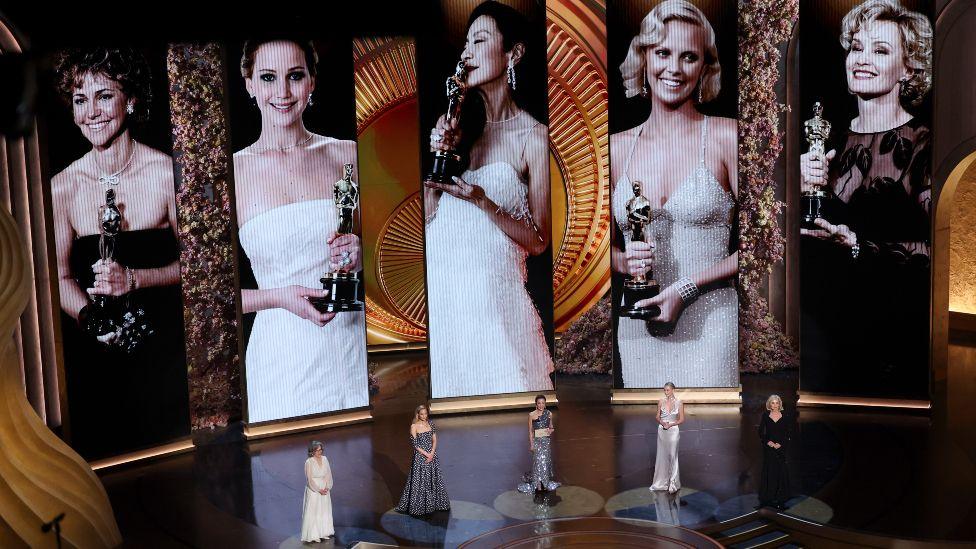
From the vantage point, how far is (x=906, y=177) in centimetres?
1312

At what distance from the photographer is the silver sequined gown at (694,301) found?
44.9 ft

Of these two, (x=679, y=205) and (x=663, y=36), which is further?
(x=679, y=205)

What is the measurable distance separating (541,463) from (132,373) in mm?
5064

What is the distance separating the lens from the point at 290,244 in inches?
520

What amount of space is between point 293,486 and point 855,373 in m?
7.32

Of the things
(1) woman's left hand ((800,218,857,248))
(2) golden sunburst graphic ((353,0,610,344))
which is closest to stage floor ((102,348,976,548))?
(1) woman's left hand ((800,218,857,248))

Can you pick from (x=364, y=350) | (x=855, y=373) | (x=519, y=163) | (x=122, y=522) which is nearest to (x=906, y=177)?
(x=855, y=373)

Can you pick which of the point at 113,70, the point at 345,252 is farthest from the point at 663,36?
the point at 113,70

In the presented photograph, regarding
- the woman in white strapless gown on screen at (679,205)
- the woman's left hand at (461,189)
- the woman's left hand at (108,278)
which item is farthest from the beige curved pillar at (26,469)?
the woman in white strapless gown on screen at (679,205)

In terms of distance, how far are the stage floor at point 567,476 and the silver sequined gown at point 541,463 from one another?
161 millimetres

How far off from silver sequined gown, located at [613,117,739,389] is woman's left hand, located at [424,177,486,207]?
1.86m

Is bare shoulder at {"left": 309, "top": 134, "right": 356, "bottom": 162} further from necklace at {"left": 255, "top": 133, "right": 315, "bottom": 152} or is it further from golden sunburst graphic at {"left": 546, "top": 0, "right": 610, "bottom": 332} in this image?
golden sunburst graphic at {"left": 546, "top": 0, "right": 610, "bottom": 332}

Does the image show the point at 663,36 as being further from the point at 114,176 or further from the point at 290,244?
the point at 114,176

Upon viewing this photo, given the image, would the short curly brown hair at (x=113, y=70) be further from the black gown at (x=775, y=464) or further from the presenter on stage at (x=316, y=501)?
the black gown at (x=775, y=464)
